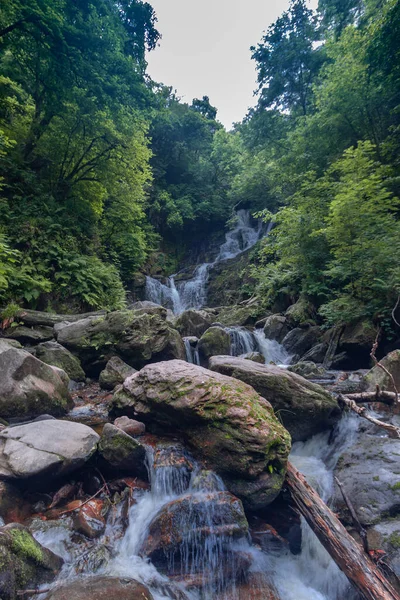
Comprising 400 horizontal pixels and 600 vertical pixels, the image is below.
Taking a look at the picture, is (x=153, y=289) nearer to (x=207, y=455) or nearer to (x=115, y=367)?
(x=115, y=367)

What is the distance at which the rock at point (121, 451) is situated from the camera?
3475 millimetres

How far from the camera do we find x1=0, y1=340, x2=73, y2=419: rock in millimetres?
4430

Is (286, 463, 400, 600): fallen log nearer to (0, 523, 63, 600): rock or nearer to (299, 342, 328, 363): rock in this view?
(0, 523, 63, 600): rock

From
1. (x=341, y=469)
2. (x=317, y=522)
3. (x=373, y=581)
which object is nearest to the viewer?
(x=373, y=581)

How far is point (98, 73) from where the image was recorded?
28.6ft

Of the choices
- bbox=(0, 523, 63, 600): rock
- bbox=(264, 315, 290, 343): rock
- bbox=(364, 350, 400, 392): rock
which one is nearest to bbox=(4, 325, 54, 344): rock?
bbox=(0, 523, 63, 600): rock

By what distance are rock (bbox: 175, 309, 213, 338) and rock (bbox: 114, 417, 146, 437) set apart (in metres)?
7.09

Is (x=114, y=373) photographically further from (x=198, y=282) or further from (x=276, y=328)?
(x=198, y=282)

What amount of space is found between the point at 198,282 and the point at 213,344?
38.0ft

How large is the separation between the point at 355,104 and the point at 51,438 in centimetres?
1498

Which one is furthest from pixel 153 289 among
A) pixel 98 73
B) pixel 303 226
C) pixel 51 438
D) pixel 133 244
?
pixel 51 438

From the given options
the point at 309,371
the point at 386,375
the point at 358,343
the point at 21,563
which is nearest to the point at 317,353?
the point at 358,343

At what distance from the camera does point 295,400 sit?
181 inches

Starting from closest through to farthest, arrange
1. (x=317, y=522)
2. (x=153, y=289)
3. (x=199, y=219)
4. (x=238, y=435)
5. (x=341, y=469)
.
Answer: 1. (x=317, y=522)
2. (x=238, y=435)
3. (x=341, y=469)
4. (x=153, y=289)
5. (x=199, y=219)
